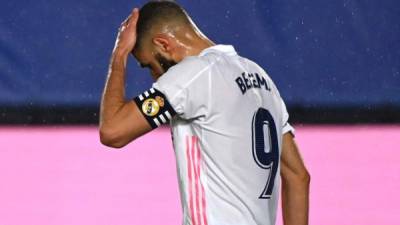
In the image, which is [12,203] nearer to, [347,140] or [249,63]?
[347,140]

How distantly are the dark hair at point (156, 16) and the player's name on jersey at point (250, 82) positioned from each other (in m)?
0.18

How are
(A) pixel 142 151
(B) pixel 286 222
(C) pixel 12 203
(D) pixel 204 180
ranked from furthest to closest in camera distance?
(A) pixel 142 151 → (C) pixel 12 203 → (B) pixel 286 222 → (D) pixel 204 180

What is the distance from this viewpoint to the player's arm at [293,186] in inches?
103

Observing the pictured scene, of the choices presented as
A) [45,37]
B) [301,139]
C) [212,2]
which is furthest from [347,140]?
[45,37]

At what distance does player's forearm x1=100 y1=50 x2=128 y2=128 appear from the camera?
2.33m

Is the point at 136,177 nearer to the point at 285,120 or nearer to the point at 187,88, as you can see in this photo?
the point at 285,120

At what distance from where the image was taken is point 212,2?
173 inches

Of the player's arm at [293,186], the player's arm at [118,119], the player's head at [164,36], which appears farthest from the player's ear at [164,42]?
the player's arm at [293,186]

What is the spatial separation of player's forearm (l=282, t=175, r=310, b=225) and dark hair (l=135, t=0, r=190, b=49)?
1.59 ft

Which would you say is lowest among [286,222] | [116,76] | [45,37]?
[286,222]

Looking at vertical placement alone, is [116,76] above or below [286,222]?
above

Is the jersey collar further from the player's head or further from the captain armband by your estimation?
the captain armband

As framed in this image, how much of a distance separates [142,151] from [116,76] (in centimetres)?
188

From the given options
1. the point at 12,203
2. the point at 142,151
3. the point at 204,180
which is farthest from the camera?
the point at 142,151
